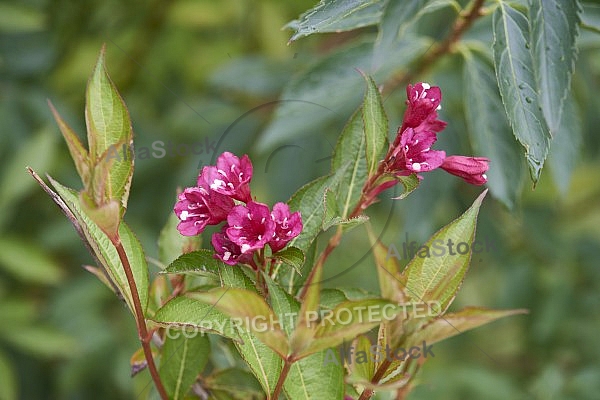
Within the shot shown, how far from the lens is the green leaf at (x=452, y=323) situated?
56cm

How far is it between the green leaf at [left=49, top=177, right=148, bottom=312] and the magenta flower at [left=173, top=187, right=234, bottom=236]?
7 cm

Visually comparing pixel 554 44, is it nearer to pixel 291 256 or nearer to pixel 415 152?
pixel 415 152

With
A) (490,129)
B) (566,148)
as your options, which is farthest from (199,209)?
(566,148)

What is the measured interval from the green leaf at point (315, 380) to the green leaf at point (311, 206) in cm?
10

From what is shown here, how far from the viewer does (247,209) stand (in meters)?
0.60

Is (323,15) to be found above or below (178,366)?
above

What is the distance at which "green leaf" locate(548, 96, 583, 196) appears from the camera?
1.12m

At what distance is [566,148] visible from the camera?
1145 mm

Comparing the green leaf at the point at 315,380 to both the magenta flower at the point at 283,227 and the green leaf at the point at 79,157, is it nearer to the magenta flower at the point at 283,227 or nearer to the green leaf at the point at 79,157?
the magenta flower at the point at 283,227

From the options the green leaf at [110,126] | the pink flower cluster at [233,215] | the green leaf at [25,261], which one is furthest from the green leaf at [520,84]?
the green leaf at [25,261]

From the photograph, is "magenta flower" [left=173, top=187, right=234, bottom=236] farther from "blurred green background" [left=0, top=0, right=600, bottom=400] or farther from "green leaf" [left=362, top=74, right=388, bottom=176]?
"blurred green background" [left=0, top=0, right=600, bottom=400]

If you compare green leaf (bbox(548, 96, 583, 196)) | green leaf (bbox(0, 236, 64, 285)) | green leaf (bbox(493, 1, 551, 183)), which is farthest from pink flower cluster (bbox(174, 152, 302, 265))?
green leaf (bbox(0, 236, 64, 285))

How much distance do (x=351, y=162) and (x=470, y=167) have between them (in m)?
0.12

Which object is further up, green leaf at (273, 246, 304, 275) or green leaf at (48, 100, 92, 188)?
green leaf at (48, 100, 92, 188)
